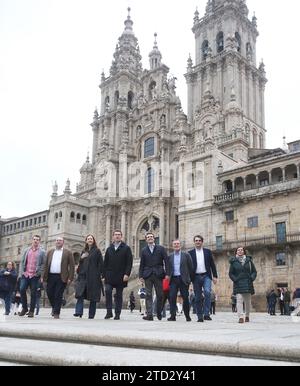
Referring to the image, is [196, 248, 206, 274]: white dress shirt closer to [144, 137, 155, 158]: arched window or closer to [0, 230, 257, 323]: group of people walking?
[0, 230, 257, 323]: group of people walking

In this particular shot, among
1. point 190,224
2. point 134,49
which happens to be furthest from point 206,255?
point 134,49

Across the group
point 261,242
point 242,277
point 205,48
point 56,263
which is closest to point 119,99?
point 205,48

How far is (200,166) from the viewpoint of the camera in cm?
4069

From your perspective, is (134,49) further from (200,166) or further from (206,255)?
(206,255)

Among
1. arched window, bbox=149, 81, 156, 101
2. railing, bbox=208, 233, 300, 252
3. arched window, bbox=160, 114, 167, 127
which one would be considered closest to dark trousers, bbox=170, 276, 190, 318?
railing, bbox=208, 233, 300, 252

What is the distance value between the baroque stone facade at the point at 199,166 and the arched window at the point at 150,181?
0.15 metres

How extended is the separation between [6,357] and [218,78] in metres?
47.0

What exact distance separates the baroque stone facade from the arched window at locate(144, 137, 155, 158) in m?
0.14

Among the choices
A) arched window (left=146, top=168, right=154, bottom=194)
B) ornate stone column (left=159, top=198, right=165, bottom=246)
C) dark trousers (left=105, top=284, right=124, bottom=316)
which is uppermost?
arched window (left=146, top=168, right=154, bottom=194)

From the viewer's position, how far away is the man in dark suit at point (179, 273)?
1105 centimetres

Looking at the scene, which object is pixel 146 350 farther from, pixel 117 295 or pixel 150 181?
pixel 150 181

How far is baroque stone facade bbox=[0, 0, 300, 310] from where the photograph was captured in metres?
34.1

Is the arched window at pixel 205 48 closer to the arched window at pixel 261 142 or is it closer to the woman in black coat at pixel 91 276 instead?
the arched window at pixel 261 142

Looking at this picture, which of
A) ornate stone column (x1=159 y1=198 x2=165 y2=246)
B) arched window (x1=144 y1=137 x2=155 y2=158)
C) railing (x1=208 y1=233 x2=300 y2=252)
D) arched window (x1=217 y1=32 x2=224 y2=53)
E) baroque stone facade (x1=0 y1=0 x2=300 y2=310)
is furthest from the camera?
arched window (x1=144 y1=137 x2=155 y2=158)
